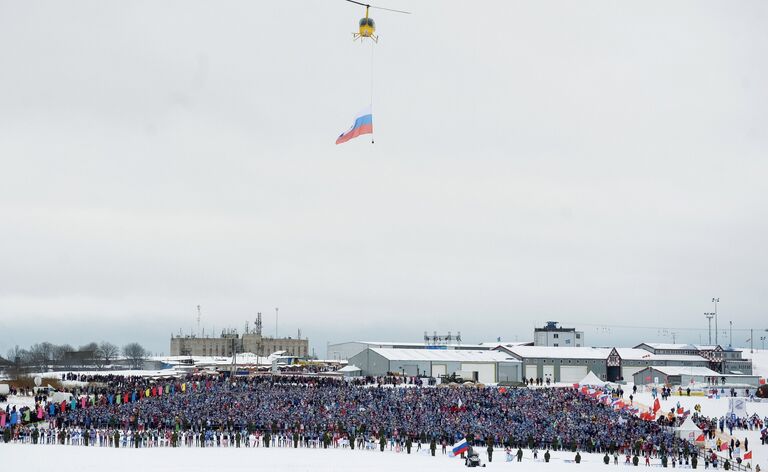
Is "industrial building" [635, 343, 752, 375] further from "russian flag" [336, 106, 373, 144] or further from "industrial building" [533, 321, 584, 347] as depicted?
"russian flag" [336, 106, 373, 144]

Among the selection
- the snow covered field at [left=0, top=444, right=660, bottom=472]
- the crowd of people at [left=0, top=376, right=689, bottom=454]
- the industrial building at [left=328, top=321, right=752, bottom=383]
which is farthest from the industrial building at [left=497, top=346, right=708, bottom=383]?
the snow covered field at [left=0, top=444, right=660, bottom=472]

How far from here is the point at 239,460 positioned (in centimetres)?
4444

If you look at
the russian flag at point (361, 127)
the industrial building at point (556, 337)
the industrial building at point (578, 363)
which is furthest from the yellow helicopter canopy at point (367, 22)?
the industrial building at point (556, 337)

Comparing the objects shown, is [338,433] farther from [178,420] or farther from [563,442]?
[563,442]

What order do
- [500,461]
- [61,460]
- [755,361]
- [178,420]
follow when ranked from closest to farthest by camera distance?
[61,460], [500,461], [178,420], [755,361]

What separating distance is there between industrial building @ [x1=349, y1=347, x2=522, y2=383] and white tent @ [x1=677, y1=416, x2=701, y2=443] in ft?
110

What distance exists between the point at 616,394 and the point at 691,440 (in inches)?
616

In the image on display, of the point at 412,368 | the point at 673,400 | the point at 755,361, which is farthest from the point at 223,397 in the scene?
the point at 755,361

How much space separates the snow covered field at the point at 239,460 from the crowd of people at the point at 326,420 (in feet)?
7.69

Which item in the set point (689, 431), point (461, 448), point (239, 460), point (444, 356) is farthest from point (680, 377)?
point (239, 460)

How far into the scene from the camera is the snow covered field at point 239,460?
1594 inches

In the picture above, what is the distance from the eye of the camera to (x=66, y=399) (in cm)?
6259

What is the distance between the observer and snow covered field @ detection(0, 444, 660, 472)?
40500mm

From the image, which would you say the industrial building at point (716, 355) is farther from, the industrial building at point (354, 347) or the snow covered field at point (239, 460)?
the snow covered field at point (239, 460)
